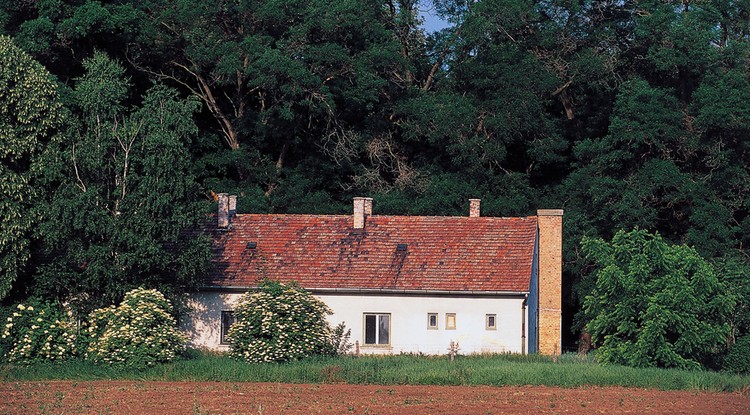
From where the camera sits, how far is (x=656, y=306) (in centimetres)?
4006

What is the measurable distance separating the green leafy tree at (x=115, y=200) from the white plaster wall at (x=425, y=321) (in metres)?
4.56

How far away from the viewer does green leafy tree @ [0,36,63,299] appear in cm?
4050

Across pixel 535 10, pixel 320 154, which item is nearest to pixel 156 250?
pixel 320 154

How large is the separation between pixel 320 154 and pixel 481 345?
18.5 m

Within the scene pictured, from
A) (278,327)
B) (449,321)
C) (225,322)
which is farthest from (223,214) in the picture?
(449,321)

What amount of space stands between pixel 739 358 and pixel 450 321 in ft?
31.6

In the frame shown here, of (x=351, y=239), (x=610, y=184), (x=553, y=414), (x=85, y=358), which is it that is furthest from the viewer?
(x=610, y=184)

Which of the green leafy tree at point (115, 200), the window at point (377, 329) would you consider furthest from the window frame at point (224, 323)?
the window at point (377, 329)

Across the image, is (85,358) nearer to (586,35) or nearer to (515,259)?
(515,259)

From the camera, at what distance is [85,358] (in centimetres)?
3981

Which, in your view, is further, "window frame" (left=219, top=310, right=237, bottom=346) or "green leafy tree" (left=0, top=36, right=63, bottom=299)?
"window frame" (left=219, top=310, right=237, bottom=346)

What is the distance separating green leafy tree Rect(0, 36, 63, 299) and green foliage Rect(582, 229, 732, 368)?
18129mm

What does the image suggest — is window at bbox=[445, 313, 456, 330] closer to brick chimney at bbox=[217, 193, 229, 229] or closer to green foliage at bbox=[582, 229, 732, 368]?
green foliage at bbox=[582, 229, 732, 368]

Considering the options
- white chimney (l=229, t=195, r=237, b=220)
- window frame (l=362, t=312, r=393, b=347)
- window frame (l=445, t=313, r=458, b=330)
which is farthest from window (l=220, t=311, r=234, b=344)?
window frame (l=445, t=313, r=458, b=330)
